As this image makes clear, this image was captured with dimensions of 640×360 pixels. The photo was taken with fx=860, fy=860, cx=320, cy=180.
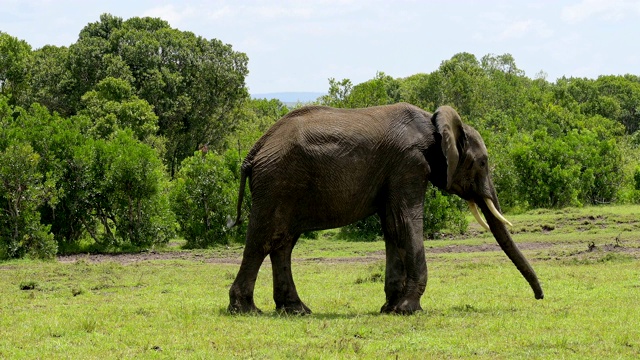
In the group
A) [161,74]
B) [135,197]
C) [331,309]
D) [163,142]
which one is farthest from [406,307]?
[161,74]

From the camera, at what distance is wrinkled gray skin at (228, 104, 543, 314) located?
12.3m

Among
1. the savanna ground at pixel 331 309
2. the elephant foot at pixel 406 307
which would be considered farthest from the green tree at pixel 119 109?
the elephant foot at pixel 406 307

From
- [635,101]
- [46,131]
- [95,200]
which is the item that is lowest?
[95,200]

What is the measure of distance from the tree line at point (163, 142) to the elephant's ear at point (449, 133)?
13979mm

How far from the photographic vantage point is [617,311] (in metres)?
12.5

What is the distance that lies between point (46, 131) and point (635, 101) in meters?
75.4

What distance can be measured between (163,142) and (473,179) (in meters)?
37.7

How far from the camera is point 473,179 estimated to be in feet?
45.5

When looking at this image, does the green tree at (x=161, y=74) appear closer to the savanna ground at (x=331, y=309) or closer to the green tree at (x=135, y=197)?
the green tree at (x=135, y=197)

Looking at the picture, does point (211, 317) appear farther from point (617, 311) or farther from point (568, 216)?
point (568, 216)

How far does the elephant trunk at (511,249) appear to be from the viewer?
1395cm

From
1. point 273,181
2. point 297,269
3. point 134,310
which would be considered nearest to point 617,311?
point 273,181

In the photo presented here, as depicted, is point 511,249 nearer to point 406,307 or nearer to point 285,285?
point 406,307

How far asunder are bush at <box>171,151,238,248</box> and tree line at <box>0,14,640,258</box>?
4 cm
